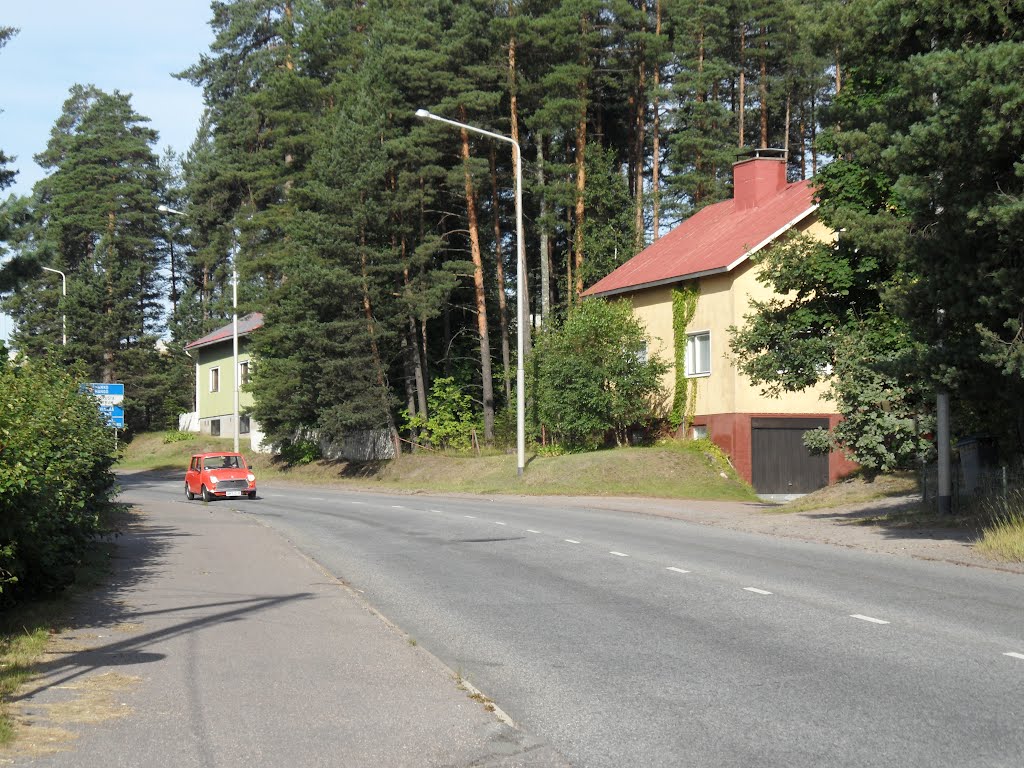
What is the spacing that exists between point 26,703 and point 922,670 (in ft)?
20.0

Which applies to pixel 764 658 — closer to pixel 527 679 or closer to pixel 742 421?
pixel 527 679

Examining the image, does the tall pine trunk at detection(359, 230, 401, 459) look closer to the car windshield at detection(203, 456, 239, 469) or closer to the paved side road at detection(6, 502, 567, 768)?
Result: the car windshield at detection(203, 456, 239, 469)

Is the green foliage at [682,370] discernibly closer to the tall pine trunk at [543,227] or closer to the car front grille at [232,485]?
the tall pine trunk at [543,227]

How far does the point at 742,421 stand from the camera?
36.1 meters

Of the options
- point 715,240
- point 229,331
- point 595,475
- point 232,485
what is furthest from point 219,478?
point 229,331

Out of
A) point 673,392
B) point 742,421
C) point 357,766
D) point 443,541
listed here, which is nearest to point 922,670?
point 357,766

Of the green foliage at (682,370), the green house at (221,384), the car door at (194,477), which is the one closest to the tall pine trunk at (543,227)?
the green foliage at (682,370)

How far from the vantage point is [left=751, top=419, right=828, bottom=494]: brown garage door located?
118ft

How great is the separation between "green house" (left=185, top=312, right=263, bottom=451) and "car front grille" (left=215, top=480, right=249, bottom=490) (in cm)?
3078

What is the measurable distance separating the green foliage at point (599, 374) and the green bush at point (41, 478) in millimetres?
25247

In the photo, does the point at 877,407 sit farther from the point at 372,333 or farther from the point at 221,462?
the point at 372,333

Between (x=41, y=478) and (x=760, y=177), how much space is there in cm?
3551

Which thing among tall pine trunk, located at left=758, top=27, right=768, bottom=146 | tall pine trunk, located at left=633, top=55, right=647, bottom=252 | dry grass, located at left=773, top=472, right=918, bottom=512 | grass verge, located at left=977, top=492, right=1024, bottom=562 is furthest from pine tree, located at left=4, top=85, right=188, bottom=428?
grass verge, located at left=977, top=492, right=1024, bottom=562

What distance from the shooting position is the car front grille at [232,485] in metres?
35.3
